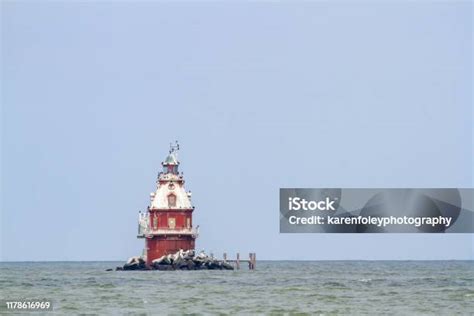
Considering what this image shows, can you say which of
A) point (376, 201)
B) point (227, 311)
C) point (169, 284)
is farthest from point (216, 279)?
point (376, 201)

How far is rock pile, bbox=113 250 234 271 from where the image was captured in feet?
306

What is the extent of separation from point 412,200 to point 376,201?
4.26 ft

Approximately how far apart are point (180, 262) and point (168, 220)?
2.97m

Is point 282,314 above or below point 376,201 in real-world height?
below

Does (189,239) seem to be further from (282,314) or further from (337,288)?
(282,314)

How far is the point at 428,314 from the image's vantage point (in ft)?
176

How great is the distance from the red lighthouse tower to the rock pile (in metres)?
0.39

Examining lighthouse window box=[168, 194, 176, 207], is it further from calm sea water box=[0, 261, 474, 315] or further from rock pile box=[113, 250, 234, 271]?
calm sea water box=[0, 261, 474, 315]

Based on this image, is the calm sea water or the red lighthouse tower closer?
the calm sea water

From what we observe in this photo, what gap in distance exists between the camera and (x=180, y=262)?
93.4 metres

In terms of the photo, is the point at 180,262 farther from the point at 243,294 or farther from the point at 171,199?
the point at 243,294

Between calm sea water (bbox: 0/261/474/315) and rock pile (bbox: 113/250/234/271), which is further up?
rock pile (bbox: 113/250/234/271)

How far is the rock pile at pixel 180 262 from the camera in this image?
93188 mm

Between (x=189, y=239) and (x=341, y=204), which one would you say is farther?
(x=189, y=239)
